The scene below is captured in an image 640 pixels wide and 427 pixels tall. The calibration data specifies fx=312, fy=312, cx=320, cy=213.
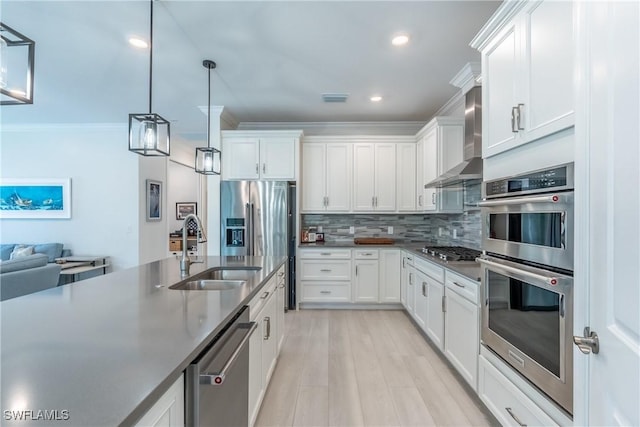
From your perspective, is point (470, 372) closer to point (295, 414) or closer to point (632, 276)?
point (295, 414)

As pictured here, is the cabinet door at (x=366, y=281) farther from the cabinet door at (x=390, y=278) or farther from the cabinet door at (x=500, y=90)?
the cabinet door at (x=500, y=90)

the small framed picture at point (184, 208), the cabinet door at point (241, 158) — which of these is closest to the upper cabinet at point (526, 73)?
the cabinet door at point (241, 158)

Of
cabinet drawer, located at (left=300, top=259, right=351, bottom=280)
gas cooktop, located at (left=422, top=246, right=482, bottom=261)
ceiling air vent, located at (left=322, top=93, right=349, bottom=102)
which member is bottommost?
cabinet drawer, located at (left=300, top=259, right=351, bottom=280)

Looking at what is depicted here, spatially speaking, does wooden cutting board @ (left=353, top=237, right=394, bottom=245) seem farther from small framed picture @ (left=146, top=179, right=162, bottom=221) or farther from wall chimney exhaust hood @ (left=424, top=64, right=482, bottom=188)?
small framed picture @ (left=146, top=179, right=162, bottom=221)

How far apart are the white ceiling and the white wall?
996mm

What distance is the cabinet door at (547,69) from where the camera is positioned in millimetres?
1247

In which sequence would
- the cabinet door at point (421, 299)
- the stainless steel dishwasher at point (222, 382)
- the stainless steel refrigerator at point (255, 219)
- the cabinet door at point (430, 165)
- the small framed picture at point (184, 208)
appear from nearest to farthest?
the stainless steel dishwasher at point (222, 382)
the cabinet door at point (421, 299)
the cabinet door at point (430, 165)
the stainless steel refrigerator at point (255, 219)
the small framed picture at point (184, 208)

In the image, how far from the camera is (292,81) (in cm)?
336

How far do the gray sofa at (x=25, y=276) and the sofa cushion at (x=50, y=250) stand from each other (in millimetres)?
2157

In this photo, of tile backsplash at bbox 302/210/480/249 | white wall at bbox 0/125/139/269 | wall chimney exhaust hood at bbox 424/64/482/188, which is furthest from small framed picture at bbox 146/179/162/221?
wall chimney exhaust hood at bbox 424/64/482/188

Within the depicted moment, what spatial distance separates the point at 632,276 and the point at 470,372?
171 centimetres

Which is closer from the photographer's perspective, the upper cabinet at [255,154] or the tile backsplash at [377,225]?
the upper cabinet at [255,154]

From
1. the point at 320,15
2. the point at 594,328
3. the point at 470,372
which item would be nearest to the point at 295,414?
the point at 470,372

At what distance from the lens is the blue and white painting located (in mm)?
5230
